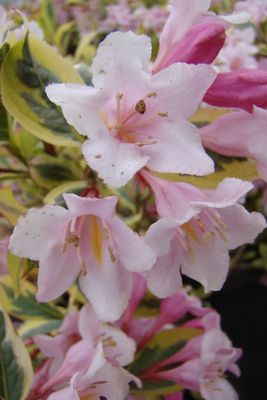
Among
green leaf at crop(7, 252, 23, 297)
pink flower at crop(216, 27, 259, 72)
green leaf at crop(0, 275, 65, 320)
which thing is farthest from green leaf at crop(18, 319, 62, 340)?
pink flower at crop(216, 27, 259, 72)

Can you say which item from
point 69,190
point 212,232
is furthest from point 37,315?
point 212,232

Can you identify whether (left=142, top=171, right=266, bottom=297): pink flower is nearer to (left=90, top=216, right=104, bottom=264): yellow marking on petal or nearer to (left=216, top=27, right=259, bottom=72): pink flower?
(left=90, top=216, right=104, bottom=264): yellow marking on petal

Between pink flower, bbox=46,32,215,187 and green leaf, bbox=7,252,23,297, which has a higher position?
pink flower, bbox=46,32,215,187

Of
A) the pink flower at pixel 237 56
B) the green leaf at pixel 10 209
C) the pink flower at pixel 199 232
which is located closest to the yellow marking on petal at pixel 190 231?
the pink flower at pixel 199 232

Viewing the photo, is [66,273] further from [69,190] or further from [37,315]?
[37,315]

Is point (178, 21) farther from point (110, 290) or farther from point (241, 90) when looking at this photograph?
point (110, 290)

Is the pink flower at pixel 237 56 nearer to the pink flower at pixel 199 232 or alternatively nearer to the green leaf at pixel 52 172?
the green leaf at pixel 52 172

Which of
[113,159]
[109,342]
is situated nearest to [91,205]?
[113,159]
